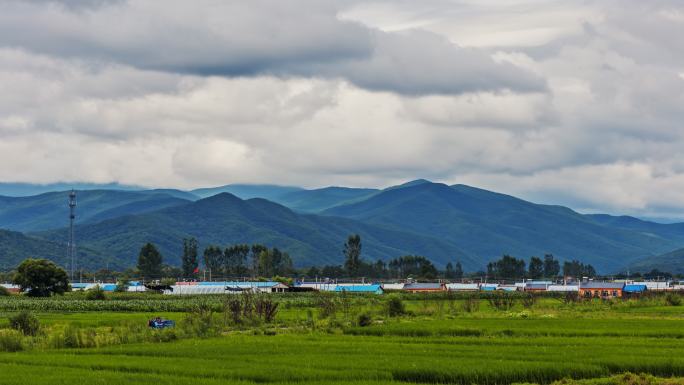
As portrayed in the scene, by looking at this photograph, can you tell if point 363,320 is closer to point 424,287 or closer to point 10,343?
point 10,343

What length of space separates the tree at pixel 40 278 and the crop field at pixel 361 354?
77.0 metres

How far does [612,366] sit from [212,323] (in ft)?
95.3

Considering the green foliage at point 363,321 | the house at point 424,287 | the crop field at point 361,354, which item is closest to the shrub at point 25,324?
the crop field at point 361,354

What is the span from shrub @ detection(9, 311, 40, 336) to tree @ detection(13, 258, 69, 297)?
256ft

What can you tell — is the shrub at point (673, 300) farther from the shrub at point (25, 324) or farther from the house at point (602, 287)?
the shrub at point (25, 324)

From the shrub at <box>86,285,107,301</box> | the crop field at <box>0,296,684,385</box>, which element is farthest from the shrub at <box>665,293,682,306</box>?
the shrub at <box>86,285,107,301</box>

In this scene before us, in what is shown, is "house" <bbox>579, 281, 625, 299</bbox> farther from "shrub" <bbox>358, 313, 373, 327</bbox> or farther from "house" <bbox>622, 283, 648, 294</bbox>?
"shrub" <bbox>358, 313, 373, 327</bbox>

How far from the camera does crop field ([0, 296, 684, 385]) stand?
112 ft

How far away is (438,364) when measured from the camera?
36.0 meters

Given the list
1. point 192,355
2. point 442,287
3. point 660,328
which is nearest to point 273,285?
point 442,287

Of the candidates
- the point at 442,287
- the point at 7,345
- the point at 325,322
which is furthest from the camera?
the point at 442,287

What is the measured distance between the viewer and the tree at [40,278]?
13162 cm

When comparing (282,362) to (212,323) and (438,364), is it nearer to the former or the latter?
(438,364)

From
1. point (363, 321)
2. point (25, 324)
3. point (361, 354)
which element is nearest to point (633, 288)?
point (363, 321)
